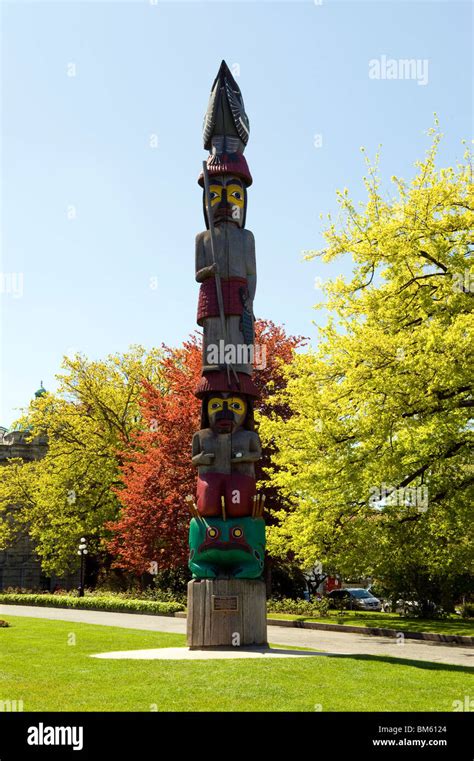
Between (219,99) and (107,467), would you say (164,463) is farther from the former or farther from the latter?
(219,99)

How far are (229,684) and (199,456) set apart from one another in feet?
23.4

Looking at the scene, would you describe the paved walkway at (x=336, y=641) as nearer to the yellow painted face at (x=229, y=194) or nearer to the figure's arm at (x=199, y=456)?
the figure's arm at (x=199, y=456)

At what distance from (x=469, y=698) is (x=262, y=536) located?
24.8ft

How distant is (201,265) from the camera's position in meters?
19.3

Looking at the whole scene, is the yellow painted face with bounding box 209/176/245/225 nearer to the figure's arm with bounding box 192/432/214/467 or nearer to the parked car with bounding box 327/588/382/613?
the figure's arm with bounding box 192/432/214/467

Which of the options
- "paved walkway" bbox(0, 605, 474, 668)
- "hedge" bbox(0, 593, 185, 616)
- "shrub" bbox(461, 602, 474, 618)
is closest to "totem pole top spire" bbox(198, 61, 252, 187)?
"paved walkway" bbox(0, 605, 474, 668)

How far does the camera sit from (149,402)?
37.2 m

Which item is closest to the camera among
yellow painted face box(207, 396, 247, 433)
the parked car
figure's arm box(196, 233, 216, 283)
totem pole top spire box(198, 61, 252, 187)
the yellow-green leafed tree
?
yellow painted face box(207, 396, 247, 433)

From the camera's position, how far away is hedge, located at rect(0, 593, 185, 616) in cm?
3027

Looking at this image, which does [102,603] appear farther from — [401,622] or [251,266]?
[251,266]

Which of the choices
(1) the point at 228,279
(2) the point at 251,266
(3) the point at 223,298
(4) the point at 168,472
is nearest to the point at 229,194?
(2) the point at 251,266

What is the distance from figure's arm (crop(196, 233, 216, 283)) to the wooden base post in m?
7.48

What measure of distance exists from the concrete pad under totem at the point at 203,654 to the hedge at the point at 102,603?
13.6 meters
